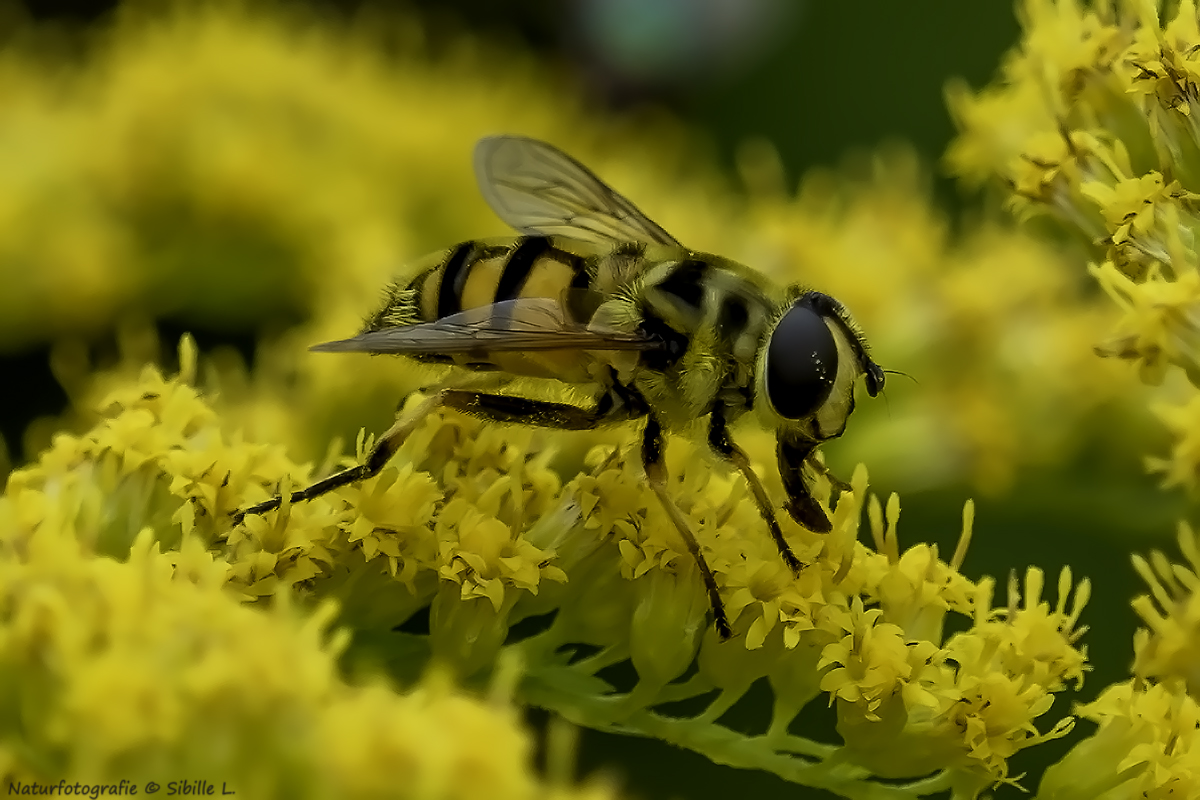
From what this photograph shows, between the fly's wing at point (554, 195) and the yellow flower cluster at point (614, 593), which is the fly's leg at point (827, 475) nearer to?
the yellow flower cluster at point (614, 593)

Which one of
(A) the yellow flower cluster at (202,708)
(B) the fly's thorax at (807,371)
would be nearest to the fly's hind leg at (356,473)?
(A) the yellow flower cluster at (202,708)

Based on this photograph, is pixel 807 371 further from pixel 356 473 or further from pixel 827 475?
pixel 356 473

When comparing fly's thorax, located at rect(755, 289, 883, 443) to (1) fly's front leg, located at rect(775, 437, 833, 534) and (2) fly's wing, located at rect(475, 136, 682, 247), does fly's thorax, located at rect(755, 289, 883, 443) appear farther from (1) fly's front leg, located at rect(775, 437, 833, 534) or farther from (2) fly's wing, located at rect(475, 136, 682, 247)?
(2) fly's wing, located at rect(475, 136, 682, 247)

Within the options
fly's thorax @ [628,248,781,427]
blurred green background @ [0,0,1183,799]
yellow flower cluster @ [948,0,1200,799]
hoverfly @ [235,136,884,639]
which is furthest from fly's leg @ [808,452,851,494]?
blurred green background @ [0,0,1183,799]

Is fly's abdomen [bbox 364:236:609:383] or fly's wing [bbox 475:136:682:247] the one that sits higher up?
fly's wing [bbox 475:136:682:247]

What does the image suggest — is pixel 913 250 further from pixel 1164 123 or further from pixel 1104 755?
pixel 1104 755

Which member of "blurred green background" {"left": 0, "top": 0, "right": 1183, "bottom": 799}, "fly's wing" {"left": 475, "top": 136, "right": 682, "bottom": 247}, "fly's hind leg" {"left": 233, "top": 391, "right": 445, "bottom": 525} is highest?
"blurred green background" {"left": 0, "top": 0, "right": 1183, "bottom": 799}

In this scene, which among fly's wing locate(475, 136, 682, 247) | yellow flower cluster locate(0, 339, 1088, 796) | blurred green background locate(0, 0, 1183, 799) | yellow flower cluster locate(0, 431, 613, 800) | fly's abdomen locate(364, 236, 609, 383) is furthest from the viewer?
blurred green background locate(0, 0, 1183, 799)

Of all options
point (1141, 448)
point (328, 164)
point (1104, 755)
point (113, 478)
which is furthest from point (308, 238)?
point (1104, 755)
